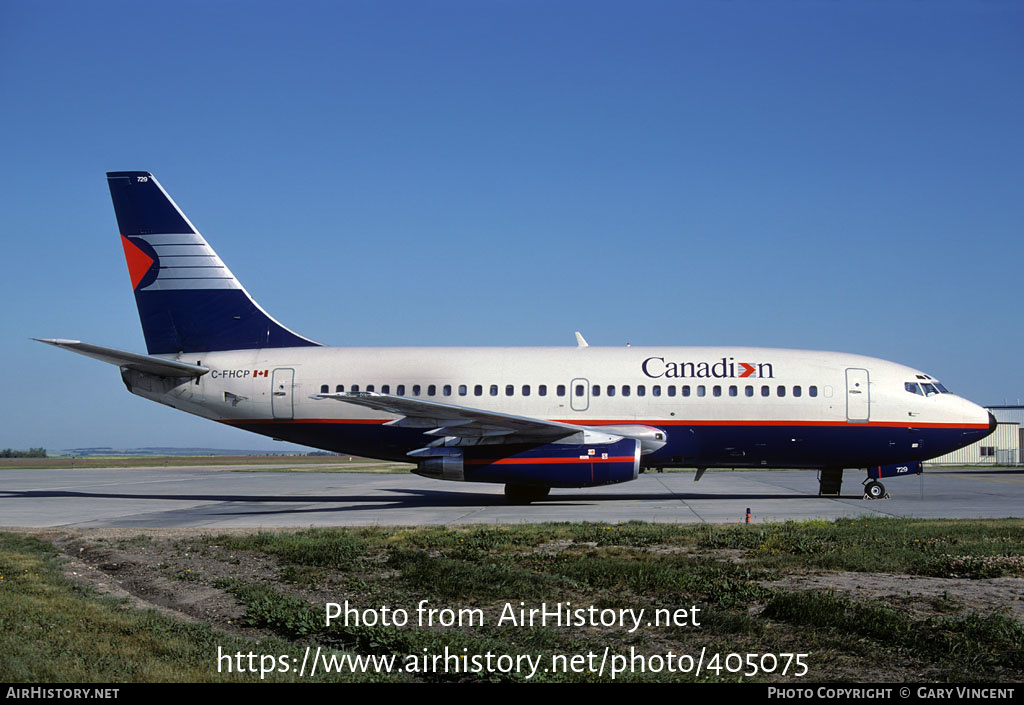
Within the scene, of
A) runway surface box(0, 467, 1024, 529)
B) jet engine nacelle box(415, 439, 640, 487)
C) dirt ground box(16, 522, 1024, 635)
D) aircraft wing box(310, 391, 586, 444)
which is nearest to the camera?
dirt ground box(16, 522, 1024, 635)

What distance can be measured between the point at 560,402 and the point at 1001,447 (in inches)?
2031

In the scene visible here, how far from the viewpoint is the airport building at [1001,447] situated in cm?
5872

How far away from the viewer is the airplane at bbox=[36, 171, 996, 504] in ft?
66.8

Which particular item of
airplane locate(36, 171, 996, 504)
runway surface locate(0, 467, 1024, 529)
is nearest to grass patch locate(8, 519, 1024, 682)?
runway surface locate(0, 467, 1024, 529)

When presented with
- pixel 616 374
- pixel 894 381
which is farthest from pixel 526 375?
pixel 894 381

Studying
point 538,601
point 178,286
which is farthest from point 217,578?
point 178,286

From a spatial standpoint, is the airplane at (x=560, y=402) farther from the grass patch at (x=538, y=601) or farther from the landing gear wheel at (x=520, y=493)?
the grass patch at (x=538, y=601)

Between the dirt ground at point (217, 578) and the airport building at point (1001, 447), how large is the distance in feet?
182

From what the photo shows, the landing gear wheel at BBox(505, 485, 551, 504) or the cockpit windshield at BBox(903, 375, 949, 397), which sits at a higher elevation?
the cockpit windshield at BBox(903, 375, 949, 397)

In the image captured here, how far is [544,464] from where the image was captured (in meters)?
20.0

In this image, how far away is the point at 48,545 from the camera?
42.9 feet

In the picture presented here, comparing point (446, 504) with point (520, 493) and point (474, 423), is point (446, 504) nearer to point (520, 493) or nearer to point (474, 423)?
point (520, 493)

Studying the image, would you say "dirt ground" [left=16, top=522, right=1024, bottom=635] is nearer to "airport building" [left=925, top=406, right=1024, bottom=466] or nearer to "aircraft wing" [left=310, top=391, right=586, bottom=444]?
"aircraft wing" [left=310, top=391, right=586, bottom=444]

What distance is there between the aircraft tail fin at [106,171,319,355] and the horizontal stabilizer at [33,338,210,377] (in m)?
0.90
